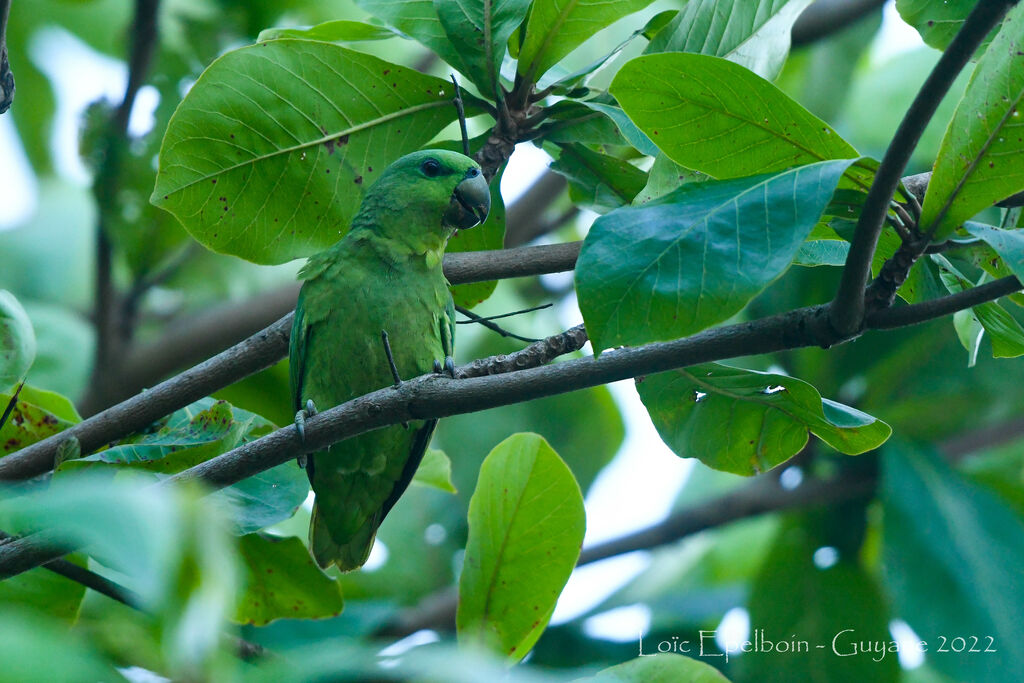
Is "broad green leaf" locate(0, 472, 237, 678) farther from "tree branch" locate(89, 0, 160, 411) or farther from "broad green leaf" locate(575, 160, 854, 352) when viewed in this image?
"tree branch" locate(89, 0, 160, 411)

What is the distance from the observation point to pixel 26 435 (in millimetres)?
2312

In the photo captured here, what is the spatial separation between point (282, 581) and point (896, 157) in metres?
2.02

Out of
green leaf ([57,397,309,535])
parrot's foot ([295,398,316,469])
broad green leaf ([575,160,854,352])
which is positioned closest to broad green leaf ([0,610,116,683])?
broad green leaf ([575,160,854,352])

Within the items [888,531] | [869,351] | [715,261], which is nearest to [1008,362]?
[869,351]

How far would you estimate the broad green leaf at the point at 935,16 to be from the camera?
86.7 inches

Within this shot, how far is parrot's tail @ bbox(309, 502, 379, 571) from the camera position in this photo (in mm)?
3146

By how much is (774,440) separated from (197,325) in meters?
2.85

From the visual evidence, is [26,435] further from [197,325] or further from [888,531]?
[888,531]

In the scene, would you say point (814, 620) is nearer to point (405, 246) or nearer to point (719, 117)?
point (405, 246)

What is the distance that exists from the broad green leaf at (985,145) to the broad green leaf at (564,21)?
89cm

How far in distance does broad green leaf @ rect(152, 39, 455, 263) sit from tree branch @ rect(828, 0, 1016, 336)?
1376 mm

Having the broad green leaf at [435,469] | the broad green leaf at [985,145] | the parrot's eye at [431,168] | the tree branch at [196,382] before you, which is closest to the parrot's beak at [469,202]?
the parrot's eye at [431,168]

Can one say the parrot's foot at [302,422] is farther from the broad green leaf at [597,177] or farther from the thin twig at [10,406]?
the broad green leaf at [597,177]

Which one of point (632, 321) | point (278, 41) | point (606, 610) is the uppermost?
point (278, 41)
